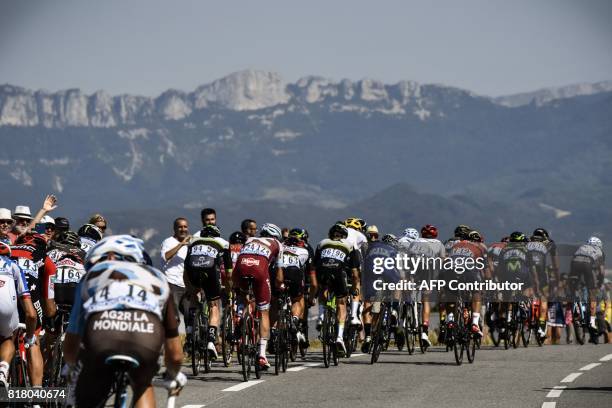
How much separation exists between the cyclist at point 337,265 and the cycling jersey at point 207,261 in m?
1.87

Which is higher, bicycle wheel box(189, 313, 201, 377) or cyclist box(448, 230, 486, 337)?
cyclist box(448, 230, 486, 337)

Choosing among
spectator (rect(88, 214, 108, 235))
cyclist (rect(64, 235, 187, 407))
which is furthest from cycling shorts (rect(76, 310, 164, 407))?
spectator (rect(88, 214, 108, 235))

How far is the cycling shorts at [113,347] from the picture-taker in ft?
22.0

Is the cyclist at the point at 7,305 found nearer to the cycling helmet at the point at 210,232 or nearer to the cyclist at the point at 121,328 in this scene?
the cyclist at the point at 121,328

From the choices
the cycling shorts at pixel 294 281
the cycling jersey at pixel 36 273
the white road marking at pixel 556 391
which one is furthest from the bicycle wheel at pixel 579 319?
the cycling jersey at pixel 36 273

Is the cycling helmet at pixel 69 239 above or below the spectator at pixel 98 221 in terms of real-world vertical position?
below

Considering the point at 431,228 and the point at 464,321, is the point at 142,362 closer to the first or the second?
the point at 464,321

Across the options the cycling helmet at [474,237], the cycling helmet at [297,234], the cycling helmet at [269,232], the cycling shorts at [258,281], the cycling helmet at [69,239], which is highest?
the cycling helmet at [474,237]

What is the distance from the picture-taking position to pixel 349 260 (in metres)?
17.7

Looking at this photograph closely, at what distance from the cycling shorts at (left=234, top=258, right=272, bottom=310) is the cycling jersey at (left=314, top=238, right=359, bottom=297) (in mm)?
2201

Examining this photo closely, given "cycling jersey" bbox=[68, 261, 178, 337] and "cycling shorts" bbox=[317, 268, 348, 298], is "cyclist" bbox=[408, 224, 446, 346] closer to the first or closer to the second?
"cycling shorts" bbox=[317, 268, 348, 298]

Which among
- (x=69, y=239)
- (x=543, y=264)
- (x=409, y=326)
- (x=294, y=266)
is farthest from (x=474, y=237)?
(x=69, y=239)

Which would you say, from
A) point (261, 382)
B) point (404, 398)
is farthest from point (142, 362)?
point (261, 382)

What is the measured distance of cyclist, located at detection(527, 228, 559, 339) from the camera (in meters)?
22.6
